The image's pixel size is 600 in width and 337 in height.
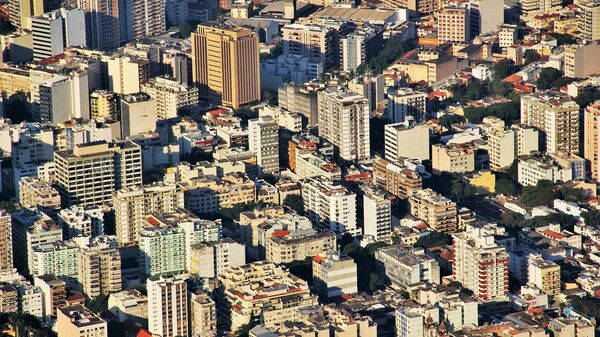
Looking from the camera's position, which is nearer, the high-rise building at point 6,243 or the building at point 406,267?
the building at point 406,267

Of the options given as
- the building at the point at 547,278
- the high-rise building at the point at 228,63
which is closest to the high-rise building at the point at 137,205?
the building at the point at 547,278

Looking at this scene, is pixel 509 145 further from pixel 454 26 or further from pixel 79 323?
pixel 79 323

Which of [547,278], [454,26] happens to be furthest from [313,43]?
[547,278]

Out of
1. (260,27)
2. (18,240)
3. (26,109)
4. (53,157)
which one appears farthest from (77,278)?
(260,27)

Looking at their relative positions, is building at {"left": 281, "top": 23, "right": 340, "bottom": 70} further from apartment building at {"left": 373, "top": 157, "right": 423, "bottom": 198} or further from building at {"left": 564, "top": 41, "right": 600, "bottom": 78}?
apartment building at {"left": 373, "top": 157, "right": 423, "bottom": 198}

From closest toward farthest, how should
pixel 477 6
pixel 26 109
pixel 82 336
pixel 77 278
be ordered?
pixel 82 336
pixel 77 278
pixel 26 109
pixel 477 6

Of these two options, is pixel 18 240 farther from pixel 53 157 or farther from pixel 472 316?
pixel 472 316

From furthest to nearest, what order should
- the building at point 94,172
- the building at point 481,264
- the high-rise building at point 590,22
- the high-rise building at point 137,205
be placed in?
the high-rise building at point 590,22
the building at point 94,172
the high-rise building at point 137,205
the building at point 481,264

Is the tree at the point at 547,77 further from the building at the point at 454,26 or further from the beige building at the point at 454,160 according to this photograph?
the beige building at the point at 454,160
